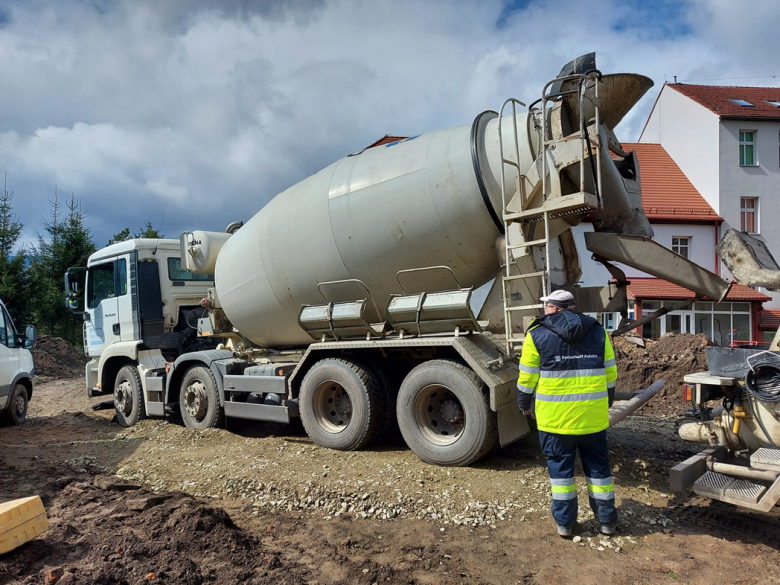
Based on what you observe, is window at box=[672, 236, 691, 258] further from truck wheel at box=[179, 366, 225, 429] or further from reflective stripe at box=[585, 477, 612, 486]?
reflective stripe at box=[585, 477, 612, 486]

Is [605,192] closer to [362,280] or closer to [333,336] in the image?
[362,280]

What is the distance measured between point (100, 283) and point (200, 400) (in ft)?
10.6

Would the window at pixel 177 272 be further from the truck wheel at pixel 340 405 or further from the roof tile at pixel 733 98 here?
the roof tile at pixel 733 98

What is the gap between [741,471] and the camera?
3.67 m

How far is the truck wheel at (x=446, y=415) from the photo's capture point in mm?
4898

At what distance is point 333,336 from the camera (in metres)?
6.13

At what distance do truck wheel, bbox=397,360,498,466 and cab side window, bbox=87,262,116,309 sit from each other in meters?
5.98

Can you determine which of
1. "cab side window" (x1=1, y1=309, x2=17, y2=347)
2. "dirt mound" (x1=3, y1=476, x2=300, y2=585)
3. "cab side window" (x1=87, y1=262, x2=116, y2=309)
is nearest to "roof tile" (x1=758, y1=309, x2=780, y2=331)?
"cab side window" (x1=87, y1=262, x2=116, y2=309)

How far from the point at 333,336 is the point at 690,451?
A: 4.07 metres

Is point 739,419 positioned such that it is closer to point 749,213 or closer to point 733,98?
point 749,213

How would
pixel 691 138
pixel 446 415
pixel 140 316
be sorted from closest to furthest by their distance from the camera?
1. pixel 446 415
2. pixel 140 316
3. pixel 691 138

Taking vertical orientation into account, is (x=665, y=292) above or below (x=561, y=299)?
below

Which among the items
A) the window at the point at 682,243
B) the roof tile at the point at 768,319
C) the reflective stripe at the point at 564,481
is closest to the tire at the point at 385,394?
the reflective stripe at the point at 564,481

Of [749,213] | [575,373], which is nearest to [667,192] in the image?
[749,213]
